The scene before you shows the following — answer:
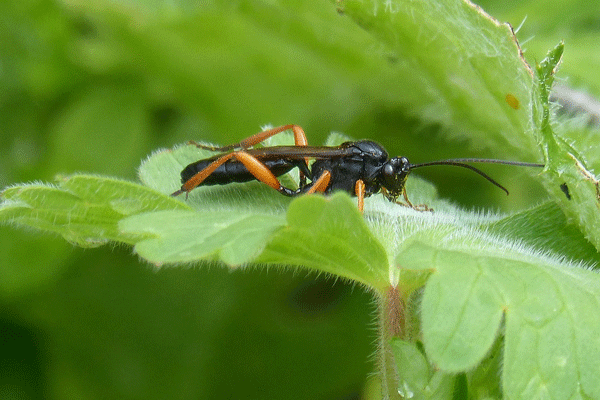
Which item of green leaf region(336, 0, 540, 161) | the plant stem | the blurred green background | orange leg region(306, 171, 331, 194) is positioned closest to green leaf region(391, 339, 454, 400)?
the plant stem

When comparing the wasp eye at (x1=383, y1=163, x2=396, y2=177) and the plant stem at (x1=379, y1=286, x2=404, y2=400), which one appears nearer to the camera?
the plant stem at (x1=379, y1=286, x2=404, y2=400)

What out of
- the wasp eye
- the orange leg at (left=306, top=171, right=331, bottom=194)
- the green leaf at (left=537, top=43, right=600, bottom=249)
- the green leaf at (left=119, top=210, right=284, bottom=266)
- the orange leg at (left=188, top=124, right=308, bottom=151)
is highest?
the green leaf at (left=537, top=43, right=600, bottom=249)

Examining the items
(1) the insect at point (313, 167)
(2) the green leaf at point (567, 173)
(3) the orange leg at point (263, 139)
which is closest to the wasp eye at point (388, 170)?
(1) the insect at point (313, 167)

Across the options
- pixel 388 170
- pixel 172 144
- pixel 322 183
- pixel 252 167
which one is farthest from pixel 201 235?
pixel 172 144

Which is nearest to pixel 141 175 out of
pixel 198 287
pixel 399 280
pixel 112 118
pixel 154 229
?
pixel 154 229

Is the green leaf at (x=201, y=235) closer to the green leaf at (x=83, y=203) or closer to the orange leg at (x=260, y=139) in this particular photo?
the green leaf at (x=83, y=203)

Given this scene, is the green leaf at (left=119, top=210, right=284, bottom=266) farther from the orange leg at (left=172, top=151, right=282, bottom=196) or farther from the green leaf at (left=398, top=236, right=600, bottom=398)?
the orange leg at (left=172, top=151, right=282, bottom=196)
